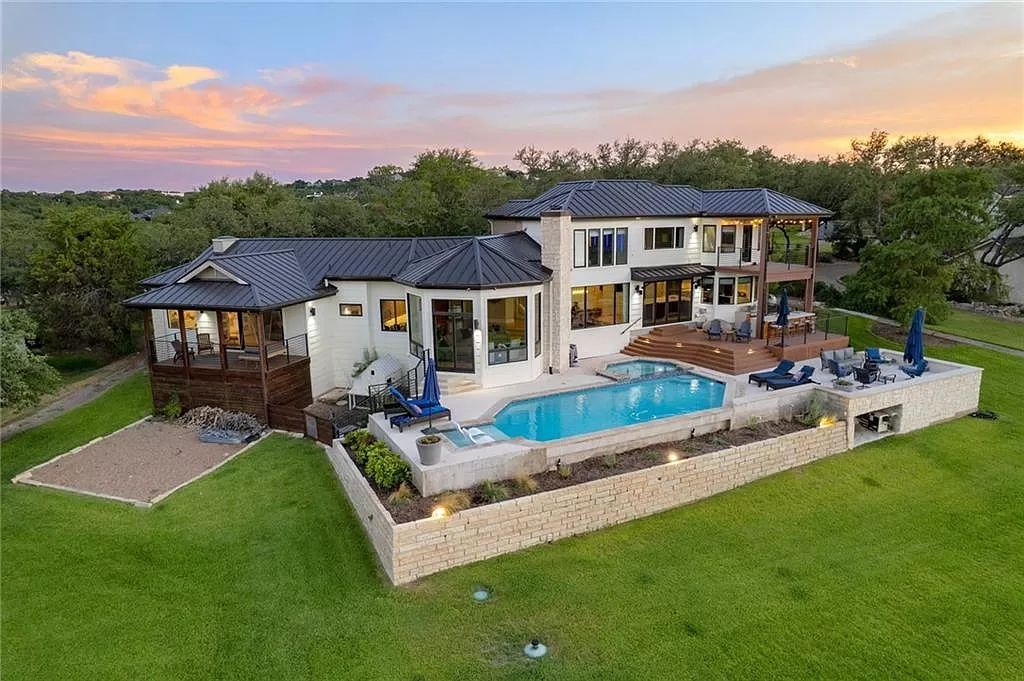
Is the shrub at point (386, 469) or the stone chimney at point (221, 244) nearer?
the shrub at point (386, 469)

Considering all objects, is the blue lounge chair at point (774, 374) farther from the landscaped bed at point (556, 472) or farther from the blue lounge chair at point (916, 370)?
the blue lounge chair at point (916, 370)

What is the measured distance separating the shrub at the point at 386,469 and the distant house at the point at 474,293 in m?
4.70

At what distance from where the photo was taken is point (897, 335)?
74.8 feet

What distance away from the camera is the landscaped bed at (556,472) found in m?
10.2

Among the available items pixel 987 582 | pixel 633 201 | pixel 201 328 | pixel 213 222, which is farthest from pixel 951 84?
pixel 213 222

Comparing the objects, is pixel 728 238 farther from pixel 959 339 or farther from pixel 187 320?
pixel 187 320

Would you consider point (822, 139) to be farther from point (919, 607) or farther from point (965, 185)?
Answer: point (919, 607)

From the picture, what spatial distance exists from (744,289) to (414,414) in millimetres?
14445

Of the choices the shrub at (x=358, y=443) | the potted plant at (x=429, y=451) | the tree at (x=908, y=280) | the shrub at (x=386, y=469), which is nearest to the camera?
the potted plant at (x=429, y=451)

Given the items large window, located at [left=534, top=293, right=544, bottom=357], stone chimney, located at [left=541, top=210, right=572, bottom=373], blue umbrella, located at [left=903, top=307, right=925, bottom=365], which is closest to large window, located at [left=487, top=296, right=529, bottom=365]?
large window, located at [left=534, top=293, right=544, bottom=357]

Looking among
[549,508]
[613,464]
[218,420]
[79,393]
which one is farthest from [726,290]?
[79,393]

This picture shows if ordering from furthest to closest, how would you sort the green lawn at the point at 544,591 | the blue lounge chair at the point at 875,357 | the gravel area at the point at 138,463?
1. the blue lounge chair at the point at 875,357
2. the gravel area at the point at 138,463
3. the green lawn at the point at 544,591

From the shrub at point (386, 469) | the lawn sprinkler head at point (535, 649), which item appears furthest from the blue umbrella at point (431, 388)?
the lawn sprinkler head at point (535, 649)

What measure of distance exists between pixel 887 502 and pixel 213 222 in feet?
99.5
